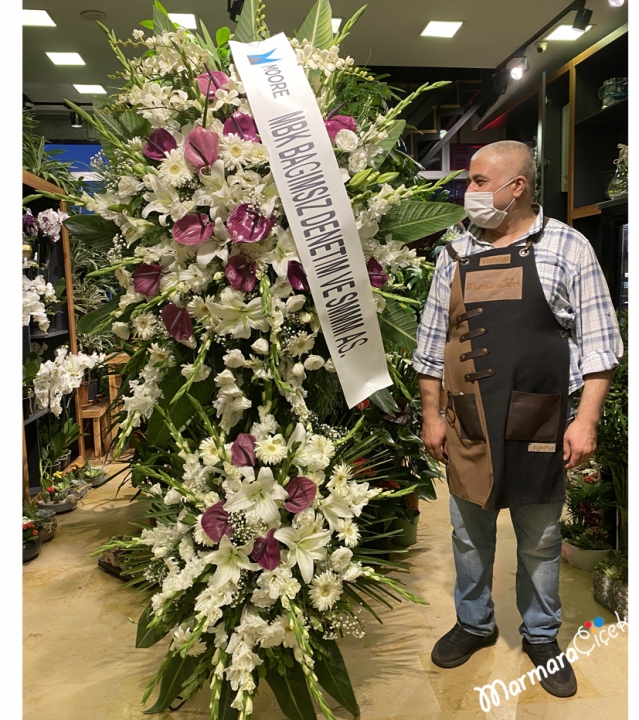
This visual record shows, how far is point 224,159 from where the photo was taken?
4.38 feet

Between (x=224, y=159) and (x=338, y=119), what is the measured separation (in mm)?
302

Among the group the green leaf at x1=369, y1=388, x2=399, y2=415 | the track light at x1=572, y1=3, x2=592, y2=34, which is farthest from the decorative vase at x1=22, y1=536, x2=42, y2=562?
the track light at x1=572, y1=3, x2=592, y2=34

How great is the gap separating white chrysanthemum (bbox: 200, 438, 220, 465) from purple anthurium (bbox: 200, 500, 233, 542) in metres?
0.10

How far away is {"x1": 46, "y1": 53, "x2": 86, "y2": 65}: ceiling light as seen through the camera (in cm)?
427

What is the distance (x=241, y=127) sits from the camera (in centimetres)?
138

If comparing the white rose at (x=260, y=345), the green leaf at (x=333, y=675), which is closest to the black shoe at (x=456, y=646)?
the green leaf at (x=333, y=675)

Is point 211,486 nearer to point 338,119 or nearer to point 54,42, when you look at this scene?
point 338,119

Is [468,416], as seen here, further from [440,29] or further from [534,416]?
[440,29]

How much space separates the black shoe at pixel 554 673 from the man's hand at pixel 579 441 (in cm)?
60

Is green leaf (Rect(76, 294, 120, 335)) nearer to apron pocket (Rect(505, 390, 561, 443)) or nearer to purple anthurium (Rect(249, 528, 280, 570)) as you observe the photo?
purple anthurium (Rect(249, 528, 280, 570))

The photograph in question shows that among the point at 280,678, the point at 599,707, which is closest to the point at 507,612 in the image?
the point at 599,707

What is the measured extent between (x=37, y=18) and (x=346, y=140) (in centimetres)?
341

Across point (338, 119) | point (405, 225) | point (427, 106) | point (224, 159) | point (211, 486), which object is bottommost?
point (211, 486)

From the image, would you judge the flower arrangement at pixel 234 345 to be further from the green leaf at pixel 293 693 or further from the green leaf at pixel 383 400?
the green leaf at pixel 383 400
